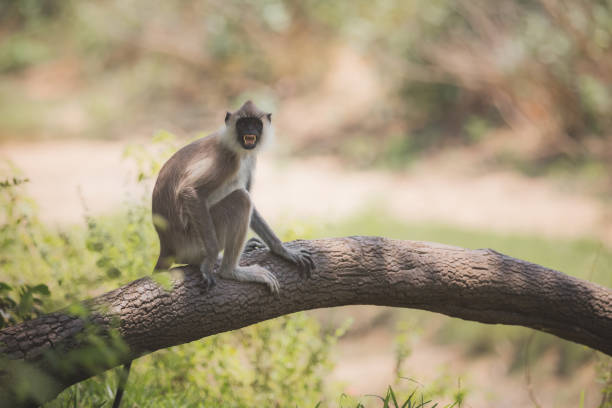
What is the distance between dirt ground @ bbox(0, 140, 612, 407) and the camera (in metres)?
7.30

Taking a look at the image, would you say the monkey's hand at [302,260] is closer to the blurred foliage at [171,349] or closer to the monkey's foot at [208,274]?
the monkey's foot at [208,274]

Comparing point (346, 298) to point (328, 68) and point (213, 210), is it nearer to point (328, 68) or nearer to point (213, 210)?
point (213, 210)

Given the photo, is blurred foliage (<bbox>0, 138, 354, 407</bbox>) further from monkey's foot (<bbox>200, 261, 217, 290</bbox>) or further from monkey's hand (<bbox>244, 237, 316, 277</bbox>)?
monkey's hand (<bbox>244, 237, 316, 277</bbox>)

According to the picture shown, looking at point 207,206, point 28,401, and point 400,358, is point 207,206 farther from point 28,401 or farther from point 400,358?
point 400,358

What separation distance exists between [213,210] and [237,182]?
0.93 ft

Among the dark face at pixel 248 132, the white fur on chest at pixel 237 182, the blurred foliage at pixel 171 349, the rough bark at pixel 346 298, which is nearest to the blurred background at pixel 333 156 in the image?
the blurred foliage at pixel 171 349

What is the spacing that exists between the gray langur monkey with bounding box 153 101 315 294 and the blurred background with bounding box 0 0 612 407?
537 mm

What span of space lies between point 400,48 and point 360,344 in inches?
390

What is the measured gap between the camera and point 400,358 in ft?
15.4

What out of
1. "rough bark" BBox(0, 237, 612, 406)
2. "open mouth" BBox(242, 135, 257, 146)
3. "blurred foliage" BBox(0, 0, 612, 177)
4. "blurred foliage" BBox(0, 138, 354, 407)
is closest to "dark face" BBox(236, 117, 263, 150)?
"open mouth" BBox(242, 135, 257, 146)

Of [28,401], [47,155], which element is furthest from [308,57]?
[28,401]

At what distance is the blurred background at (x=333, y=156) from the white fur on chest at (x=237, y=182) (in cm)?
82

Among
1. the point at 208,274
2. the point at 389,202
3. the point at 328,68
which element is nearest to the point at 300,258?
the point at 208,274

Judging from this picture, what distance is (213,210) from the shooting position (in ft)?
12.7
